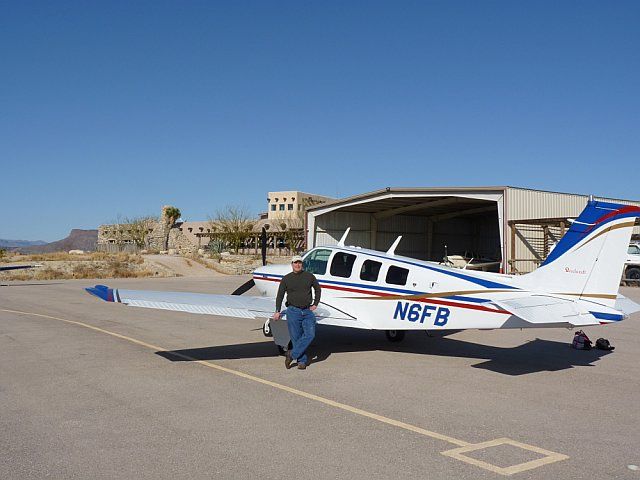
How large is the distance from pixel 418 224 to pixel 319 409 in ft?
130

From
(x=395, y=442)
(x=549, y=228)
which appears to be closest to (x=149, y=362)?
(x=395, y=442)

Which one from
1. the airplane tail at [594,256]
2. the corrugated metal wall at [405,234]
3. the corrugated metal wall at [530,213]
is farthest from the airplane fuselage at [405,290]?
the corrugated metal wall at [405,234]

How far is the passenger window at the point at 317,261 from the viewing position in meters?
11.2

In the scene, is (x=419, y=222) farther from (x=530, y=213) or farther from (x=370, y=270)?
(x=370, y=270)

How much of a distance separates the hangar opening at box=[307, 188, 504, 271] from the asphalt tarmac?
21.0m

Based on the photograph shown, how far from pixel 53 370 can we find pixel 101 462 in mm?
4546

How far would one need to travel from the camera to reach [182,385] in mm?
8008

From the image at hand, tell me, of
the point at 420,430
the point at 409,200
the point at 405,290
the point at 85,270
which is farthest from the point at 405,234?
the point at 420,430

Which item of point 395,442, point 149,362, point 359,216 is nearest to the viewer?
point 395,442

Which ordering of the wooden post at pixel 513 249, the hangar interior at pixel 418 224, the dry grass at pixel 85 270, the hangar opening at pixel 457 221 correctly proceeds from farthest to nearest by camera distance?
the dry grass at pixel 85 270
the hangar interior at pixel 418 224
the hangar opening at pixel 457 221
the wooden post at pixel 513 249

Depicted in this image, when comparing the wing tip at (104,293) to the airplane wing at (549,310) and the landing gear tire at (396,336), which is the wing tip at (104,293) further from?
the airplane wing at (549,310)

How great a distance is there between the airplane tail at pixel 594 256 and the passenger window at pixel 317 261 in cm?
394

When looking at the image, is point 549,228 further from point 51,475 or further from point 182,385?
point 51,475

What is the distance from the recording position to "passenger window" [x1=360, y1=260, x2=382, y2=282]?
1045 centimetres
